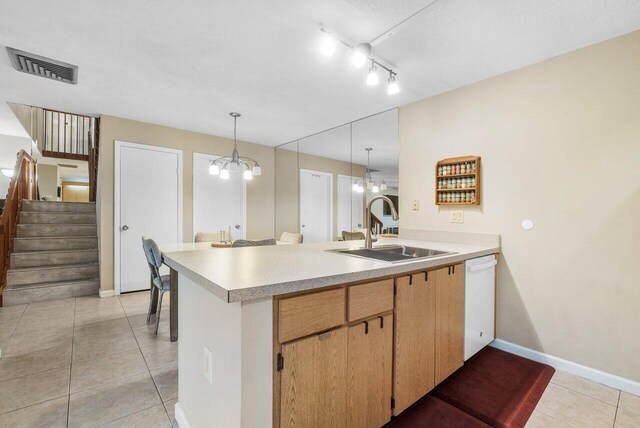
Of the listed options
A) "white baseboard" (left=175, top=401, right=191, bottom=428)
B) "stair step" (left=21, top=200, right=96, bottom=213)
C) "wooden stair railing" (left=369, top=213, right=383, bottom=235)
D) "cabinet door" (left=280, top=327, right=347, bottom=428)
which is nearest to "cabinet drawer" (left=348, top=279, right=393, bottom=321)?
"cabinet door" (left=280, top=327, right=347, bottom=428)

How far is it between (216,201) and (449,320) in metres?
3.92

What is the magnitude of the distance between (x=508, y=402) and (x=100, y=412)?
95.5 inches

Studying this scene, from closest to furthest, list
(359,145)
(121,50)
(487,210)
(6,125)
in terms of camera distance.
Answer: (121,50), (487,210), (359,145), (6,125)

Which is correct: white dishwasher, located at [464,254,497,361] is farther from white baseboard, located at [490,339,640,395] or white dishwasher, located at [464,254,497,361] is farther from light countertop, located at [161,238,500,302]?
light countertop, located at [161,238,500,302]

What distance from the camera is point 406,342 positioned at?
156cm

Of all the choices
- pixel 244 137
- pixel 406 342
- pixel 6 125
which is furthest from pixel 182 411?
pixel 6 125

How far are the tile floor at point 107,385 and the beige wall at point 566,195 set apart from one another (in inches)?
16.0

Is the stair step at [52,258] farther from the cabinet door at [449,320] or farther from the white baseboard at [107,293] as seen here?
the cabinet door at [449,320]

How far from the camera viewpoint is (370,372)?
4.50ft

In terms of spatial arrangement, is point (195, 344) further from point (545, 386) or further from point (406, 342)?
point (545, 386)

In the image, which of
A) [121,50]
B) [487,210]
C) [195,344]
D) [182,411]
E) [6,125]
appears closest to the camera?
[195,344]

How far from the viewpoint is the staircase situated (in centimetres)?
364

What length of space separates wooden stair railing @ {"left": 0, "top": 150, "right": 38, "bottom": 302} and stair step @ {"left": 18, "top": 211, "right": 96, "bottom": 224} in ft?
0.43

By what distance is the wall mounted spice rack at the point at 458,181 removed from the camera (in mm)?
2597
